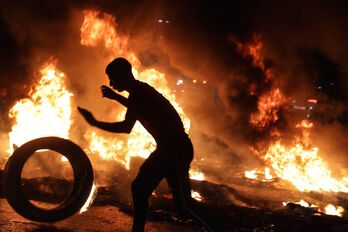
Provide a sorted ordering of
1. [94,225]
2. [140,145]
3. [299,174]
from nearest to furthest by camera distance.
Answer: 1. [94,225]
2. [299,174]
3. [140,145]

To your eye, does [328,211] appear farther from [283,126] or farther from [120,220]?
[283,126]

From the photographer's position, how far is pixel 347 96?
1022 inches

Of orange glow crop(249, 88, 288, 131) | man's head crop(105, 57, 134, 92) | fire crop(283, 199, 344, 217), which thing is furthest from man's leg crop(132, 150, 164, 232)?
orange glow crop(249, 88, 288, 131)

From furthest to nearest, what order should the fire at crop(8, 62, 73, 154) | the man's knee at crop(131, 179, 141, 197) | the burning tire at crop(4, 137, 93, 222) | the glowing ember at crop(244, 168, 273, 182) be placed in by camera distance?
1. the glowing ember at crop(244, 168, 273, 182)
2. the fire at crop(8, 62, 73, 154)
3. the burning tire at crop(4, 137, 93, 222)
4. the man's knee at crop(131, 179, 141, 197)

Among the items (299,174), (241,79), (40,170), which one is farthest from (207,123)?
(40,170)

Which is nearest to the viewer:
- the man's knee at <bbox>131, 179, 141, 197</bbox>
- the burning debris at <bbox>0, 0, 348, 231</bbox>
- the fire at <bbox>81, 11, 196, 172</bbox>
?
the man's knee at <bbox>131, 179, 141, 197</bbox>

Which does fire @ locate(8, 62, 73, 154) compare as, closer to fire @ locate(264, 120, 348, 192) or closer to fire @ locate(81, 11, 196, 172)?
fire @ locate(81, 11, 196, 172)

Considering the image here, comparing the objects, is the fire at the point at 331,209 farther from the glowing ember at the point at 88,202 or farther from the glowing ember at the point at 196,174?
the glowing ember at the point at 88,202

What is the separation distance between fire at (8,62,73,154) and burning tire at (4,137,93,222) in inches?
264

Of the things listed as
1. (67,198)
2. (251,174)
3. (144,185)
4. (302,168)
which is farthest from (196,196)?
(302,168)

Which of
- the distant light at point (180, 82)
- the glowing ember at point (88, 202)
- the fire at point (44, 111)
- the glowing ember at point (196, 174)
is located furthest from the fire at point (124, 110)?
the distant light at point (180, 82)

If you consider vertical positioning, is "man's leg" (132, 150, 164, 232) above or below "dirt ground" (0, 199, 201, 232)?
above

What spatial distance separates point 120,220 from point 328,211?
5103 mm

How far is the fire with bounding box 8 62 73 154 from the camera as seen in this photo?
10969 millimetres
